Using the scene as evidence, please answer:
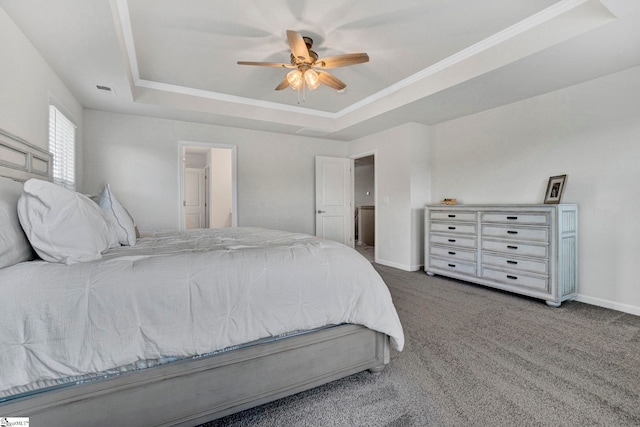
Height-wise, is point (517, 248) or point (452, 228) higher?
point (452, 228)

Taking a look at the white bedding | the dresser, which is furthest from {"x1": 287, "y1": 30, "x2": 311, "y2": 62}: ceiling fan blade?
the dresser

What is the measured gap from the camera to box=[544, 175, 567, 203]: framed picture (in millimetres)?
3203

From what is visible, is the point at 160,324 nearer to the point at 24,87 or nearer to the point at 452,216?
the point at 24,87

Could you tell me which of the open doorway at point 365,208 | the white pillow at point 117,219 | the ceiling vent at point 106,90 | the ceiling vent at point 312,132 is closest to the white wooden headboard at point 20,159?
the white pillow at point 117,219

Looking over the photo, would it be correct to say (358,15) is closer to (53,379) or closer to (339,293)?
(339,293)

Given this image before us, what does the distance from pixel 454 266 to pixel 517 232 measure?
94 centimetres

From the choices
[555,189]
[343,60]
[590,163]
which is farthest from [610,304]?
[343,60]

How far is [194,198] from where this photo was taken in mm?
7441

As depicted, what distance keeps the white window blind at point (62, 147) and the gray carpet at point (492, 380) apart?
314 cm

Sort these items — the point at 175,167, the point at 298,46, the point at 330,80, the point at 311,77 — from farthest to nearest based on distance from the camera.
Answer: the point at 175,167 → the point at 330,80 → the point at 311,77 → the point at 298,46

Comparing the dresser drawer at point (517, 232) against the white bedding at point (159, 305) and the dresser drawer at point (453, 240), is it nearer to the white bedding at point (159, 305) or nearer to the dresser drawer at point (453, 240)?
the dresser drawer at point (453, 240)

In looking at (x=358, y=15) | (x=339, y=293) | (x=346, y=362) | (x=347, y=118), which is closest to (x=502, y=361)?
(x=346, y=362)

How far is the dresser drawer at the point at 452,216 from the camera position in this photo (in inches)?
148

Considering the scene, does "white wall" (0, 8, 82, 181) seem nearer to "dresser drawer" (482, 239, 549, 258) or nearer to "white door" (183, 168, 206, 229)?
"white door" (183, 168, 206, 229)
